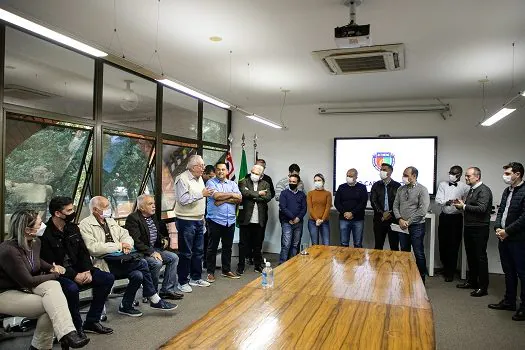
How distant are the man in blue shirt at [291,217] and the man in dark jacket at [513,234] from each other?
9.48ft

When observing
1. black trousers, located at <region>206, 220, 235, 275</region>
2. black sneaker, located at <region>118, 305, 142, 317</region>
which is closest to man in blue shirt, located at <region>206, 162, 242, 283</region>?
black trousers, located at <region>206, 220, 235, 275</region>

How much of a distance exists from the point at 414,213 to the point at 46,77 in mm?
4812

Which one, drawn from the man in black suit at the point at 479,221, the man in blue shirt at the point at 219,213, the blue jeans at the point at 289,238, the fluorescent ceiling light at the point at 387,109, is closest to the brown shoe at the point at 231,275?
the man in blue shirt at the point at 219,213

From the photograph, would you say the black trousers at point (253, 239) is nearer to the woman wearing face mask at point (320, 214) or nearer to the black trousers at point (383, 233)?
the woman wearing face mask at point (320, 214)

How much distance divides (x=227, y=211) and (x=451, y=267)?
11.9 feet

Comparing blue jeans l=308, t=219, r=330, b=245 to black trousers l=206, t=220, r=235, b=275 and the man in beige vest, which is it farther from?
the man in beige vest

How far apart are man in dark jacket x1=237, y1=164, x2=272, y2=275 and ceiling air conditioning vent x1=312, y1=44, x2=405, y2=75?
7.48 feet

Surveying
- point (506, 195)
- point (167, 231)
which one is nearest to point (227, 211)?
point (167, 231)

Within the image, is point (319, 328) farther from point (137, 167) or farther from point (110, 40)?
point (137, 167)

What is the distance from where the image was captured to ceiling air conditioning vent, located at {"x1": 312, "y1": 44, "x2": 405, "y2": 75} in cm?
420

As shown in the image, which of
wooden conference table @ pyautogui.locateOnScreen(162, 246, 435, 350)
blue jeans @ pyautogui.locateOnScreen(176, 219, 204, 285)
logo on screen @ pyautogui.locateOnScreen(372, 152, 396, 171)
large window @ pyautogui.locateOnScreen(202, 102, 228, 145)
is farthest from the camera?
large window @ pyautogui.locateOnScreen(202, 102, 228, 145)

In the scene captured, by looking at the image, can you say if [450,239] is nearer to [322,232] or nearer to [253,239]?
[322,232]

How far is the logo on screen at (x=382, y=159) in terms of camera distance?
282 inches

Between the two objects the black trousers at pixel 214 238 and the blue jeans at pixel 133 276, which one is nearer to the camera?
the blue jeans at pixel 133 276
